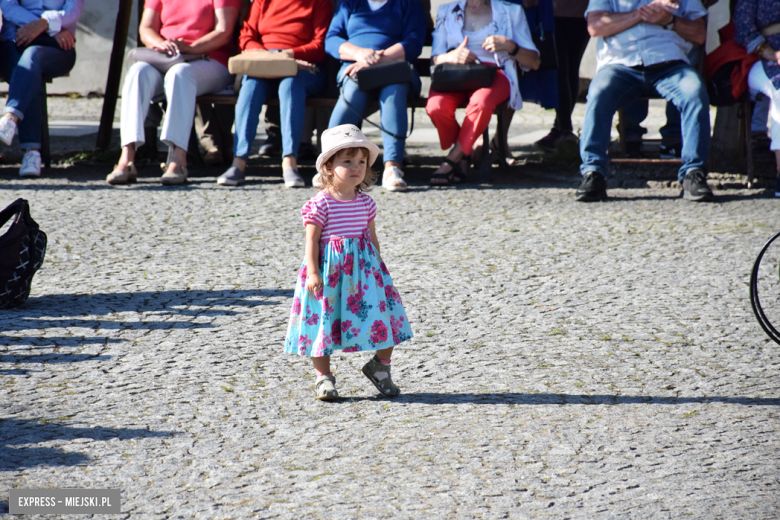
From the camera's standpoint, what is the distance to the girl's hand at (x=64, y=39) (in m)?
6.92

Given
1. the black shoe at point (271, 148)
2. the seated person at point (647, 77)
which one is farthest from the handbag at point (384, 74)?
the black shoe at point (271, 148)

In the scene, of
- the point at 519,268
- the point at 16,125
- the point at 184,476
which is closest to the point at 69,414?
the point at 184,476

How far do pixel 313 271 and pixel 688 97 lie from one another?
4.02 metres

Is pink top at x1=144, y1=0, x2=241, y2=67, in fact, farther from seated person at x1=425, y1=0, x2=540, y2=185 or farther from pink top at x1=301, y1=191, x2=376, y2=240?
pink top at x1=301, y1=191, x2=376, y2=240

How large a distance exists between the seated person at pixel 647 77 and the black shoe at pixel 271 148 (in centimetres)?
325

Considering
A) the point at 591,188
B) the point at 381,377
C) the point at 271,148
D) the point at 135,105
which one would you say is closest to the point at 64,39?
the point at 135,105

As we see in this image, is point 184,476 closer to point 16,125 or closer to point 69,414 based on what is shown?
point 69,414

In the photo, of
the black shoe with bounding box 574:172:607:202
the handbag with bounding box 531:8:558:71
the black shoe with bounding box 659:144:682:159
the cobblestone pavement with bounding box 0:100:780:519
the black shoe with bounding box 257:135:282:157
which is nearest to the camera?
the cobblestone pavement with bounding box 0:100:780:519

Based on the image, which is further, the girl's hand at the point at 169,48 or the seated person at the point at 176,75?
the girl's hand at the point at 169,48

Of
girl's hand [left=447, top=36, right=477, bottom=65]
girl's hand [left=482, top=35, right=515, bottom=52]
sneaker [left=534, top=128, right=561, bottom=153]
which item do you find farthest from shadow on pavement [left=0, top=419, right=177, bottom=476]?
sneaker [left=534, top=128, right=561, bottom=153]

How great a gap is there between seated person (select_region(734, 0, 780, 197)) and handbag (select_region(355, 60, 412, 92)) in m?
2.41

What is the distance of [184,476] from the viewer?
2375mm

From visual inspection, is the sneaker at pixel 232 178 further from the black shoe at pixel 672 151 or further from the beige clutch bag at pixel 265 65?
the black shoe at pixel 672 151

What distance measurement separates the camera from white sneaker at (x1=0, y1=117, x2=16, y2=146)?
6469mm
